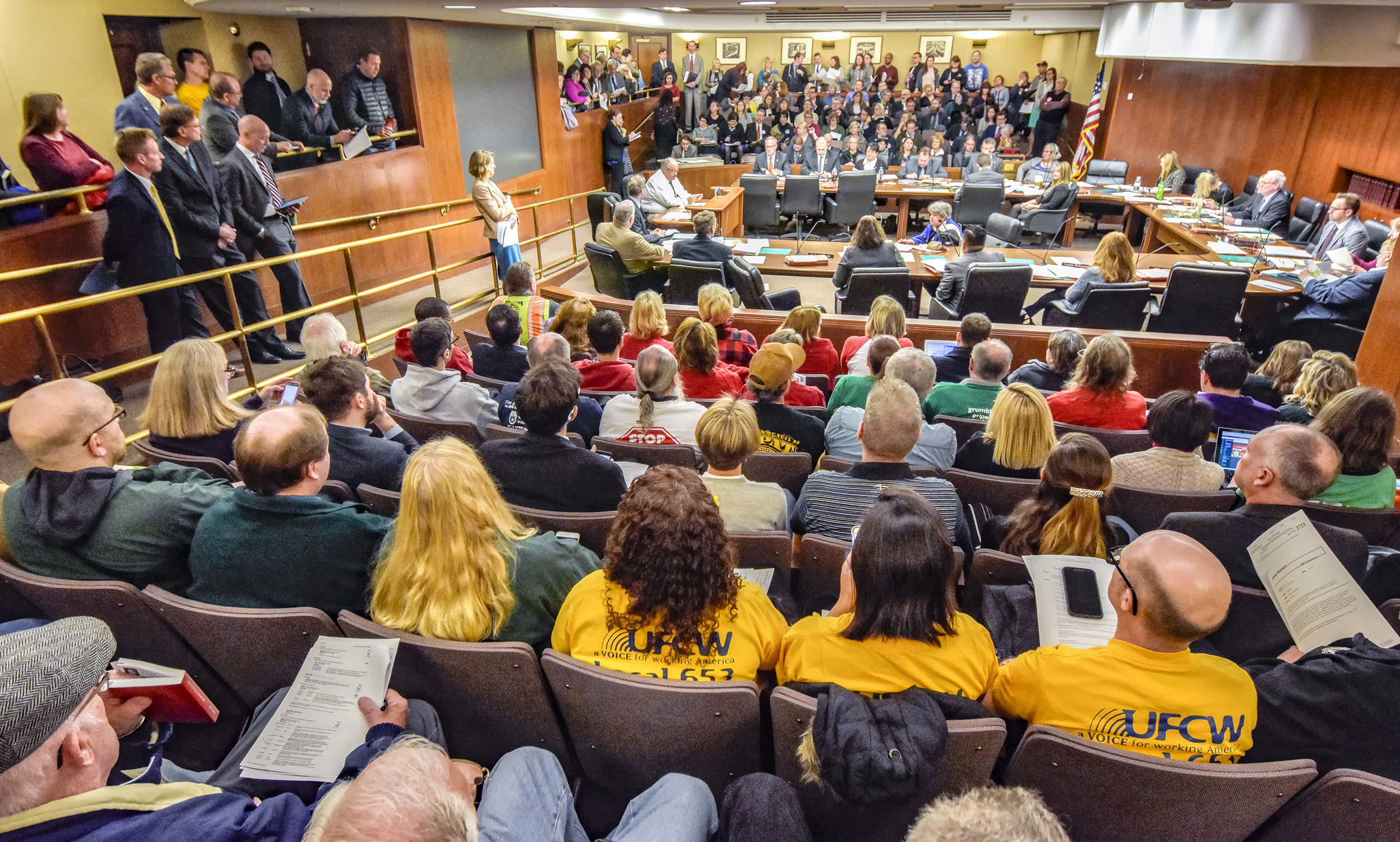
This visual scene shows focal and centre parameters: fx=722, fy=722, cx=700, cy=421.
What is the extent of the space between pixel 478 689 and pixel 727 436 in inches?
41.5

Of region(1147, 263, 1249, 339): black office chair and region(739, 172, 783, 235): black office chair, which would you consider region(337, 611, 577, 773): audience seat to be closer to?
region(1147, 263, 1249, 339): black office chair

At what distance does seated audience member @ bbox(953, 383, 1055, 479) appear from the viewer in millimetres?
2584

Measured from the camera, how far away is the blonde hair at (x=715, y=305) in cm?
419

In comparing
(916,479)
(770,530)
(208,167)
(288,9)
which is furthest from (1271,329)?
(288,9)

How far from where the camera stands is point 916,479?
2275 mm

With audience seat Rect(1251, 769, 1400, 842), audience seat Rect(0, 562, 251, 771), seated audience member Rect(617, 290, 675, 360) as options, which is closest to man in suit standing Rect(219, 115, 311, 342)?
seated audience member Rect(617, 290, 675, 360)

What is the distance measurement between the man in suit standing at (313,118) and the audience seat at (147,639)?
567 cm

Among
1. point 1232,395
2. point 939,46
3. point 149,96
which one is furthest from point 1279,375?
point 939,46

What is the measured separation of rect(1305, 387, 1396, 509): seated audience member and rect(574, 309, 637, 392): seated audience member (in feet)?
8.74

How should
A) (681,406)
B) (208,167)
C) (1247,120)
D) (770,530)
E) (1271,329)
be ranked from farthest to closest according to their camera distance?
(1247,120), (1271,329), (208,167), (681,406), (770,530)

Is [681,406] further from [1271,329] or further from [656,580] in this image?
[1271,329]

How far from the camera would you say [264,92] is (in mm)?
6406

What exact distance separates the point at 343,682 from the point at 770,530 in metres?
1.16

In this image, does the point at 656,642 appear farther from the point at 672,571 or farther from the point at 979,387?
the point at 979,387
